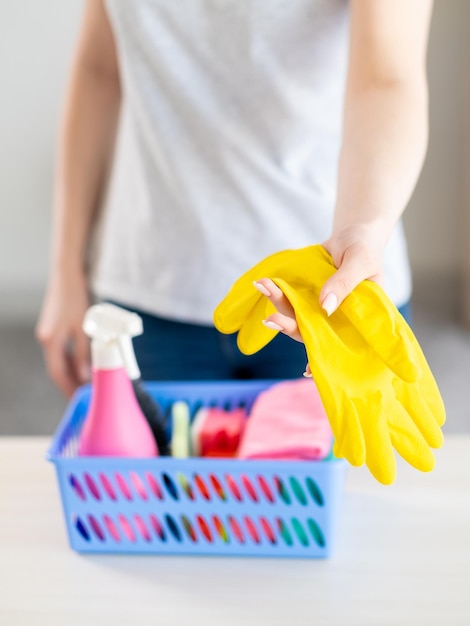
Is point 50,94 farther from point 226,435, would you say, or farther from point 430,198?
point 226,435

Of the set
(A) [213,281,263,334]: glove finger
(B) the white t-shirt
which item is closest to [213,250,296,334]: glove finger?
(A) [213,281,263,334]: glove finger

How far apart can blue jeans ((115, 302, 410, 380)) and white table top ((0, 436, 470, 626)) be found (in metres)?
0.21

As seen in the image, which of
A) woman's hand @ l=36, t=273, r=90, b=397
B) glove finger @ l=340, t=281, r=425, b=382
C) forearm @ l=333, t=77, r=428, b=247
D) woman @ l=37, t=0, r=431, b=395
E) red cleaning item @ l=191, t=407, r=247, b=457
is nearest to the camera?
glove finger @ l=340, t=281, r=425, b=382

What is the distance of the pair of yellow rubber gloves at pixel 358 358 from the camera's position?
0.53 metres

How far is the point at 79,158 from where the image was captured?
1.05 metres

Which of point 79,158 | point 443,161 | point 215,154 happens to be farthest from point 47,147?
point 215,154

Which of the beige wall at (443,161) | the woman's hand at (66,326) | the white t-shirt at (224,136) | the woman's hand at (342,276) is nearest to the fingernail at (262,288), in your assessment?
the woman's hand at (342,276)

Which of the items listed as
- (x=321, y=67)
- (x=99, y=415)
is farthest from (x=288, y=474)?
(x=321, y=67)

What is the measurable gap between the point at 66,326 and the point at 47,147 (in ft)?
6.17

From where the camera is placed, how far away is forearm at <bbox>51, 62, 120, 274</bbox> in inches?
41.2

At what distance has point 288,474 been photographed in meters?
0.64

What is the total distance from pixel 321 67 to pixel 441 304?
6.70 ft

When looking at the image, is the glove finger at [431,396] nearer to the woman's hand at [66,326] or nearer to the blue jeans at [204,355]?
the blue jeans at [204,355]

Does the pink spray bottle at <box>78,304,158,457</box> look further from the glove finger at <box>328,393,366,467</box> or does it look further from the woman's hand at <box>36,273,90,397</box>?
the woman's hand at <box>36,273,90,397</box>
